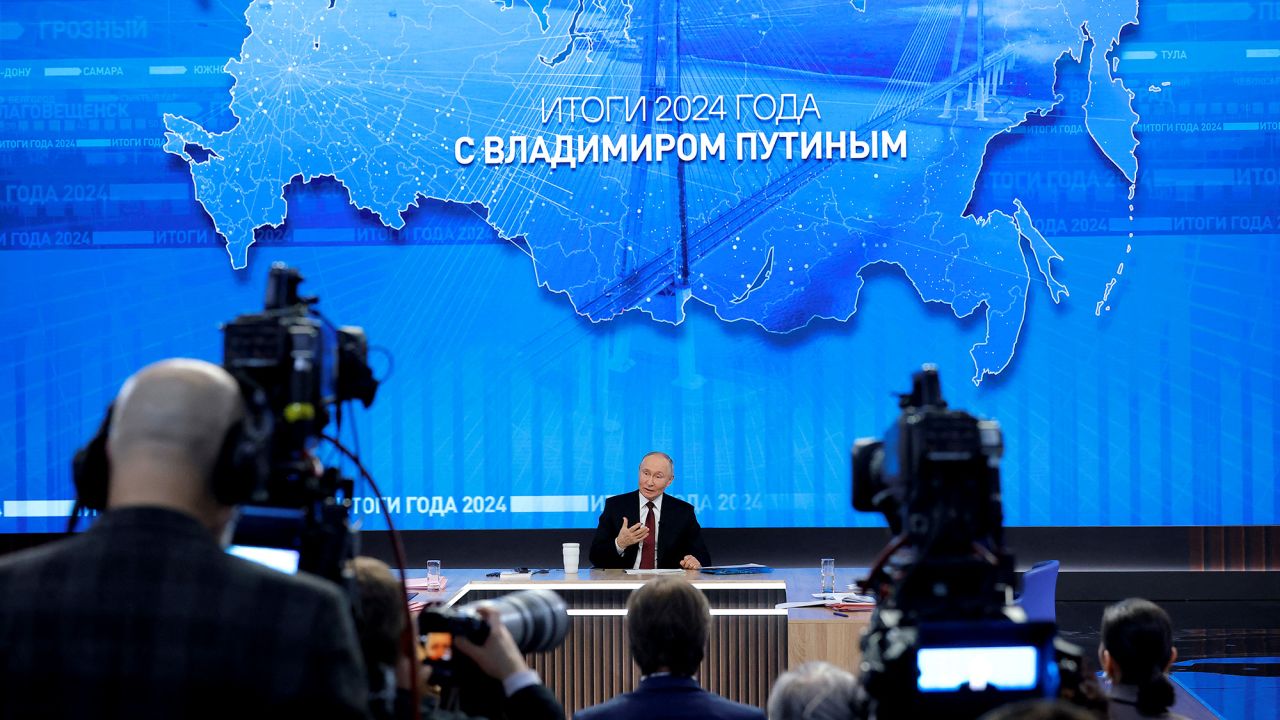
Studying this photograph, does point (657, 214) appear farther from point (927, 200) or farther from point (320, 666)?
point (320, 666)

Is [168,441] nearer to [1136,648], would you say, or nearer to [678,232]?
[1136,648]

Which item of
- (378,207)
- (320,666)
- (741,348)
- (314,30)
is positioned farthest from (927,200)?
(320,666)

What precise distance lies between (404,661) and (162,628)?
0.58 meters

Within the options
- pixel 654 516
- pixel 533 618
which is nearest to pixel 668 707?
pixel 533 618

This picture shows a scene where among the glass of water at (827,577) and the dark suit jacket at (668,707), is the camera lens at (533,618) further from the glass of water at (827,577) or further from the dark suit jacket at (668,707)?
the glass of water at (827,577)

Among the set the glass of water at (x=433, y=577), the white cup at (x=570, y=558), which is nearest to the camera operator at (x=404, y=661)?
the glass of water at (x=433, y=577)

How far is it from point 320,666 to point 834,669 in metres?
1.11

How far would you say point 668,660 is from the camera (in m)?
2.51

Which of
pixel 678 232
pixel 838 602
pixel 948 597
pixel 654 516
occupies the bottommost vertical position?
pixel 838 602

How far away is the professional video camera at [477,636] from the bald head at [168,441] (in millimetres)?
590

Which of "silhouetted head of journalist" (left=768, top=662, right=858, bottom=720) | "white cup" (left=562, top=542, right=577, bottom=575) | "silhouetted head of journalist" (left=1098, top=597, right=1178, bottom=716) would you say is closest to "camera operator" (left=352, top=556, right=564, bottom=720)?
"silhouetted head of journalist" (left=768, top=662, right=858, bottom=720)

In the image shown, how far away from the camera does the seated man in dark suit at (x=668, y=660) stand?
2393 millimetres

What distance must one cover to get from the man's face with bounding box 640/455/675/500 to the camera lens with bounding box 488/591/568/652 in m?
3.12

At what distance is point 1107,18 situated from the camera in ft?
18.7
